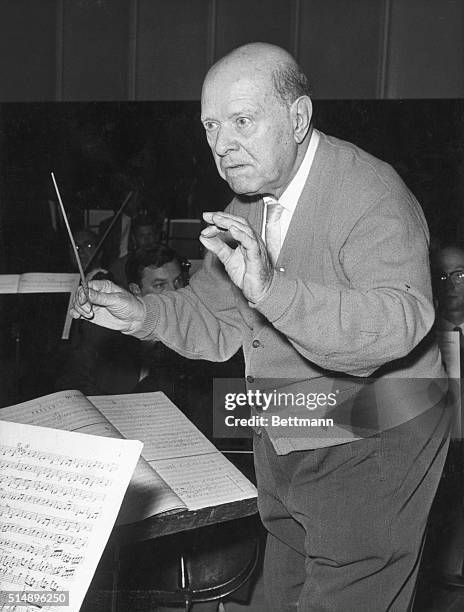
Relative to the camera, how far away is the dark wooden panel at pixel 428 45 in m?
2.08

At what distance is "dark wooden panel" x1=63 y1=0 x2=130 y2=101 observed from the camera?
90.8 inches

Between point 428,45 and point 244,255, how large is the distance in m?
1.47

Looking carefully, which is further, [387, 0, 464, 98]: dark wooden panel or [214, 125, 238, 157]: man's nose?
[387, 0, 464, 98]: dark wooden panel

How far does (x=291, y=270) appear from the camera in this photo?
1084mm

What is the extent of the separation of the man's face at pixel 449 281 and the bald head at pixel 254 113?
957 mm

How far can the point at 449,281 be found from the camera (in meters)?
2.08

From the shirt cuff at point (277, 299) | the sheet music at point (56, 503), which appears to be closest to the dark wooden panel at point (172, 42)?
the shirt cuff at point (277, 299)

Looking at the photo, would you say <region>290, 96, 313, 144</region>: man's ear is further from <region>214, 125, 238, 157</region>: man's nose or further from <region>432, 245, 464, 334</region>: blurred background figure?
<region>432, 245, 464, 334</region>: blurred background figure

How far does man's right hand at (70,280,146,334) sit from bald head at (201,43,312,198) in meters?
0.24

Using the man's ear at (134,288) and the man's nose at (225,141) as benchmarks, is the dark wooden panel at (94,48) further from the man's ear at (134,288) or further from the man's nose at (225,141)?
the man's nose at (225,141)

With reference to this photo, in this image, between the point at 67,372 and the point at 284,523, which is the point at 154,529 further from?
the point at 67,372

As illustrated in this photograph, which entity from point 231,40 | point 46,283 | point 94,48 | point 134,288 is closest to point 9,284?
point 46,283

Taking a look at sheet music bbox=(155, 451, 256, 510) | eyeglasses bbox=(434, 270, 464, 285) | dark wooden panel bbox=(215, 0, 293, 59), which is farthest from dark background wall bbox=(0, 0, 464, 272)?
sheet music bbox=(155, 451, 256, 510)

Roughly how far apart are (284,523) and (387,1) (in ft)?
5.22
